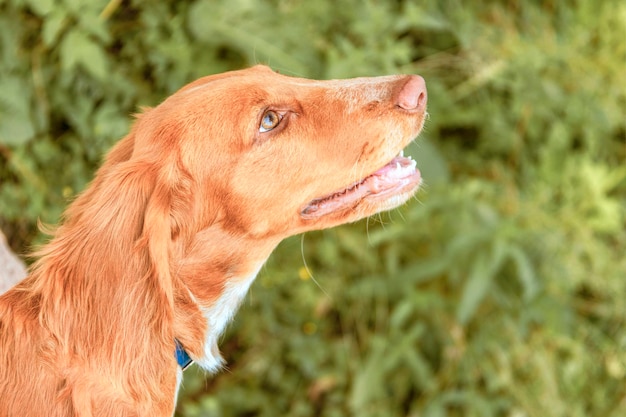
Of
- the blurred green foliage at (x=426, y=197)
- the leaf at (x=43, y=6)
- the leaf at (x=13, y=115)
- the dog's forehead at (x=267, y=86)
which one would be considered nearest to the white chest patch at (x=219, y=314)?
the dog's forehead at (x=267, y=86)

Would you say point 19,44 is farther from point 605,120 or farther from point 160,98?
point 605,120

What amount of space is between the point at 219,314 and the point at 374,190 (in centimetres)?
82

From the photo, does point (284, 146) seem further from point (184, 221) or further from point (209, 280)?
point (209, 280)

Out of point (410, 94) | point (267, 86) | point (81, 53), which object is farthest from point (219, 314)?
point (81, 53)

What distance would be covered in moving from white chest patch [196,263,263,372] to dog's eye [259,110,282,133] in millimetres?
598

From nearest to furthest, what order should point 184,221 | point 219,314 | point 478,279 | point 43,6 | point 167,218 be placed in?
point 167,218
point 184,221
point 219,314
point 43,6
point 478,279

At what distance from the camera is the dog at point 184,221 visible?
2.66m

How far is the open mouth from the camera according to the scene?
3215 mm

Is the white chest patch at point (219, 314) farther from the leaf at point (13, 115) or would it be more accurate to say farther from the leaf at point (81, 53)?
the leaf at point (13, 115)

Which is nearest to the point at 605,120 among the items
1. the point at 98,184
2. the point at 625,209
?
the point at 625,209

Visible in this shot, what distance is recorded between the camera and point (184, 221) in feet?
9.83

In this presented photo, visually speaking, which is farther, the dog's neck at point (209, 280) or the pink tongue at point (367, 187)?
the pink tongue at point (367, 187)

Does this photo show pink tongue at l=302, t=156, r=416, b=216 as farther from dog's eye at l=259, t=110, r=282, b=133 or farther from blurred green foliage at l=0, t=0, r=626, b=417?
blurred green foliage at l=0, t=0, r=626, b=417

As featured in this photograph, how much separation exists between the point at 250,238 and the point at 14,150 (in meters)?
1.73
